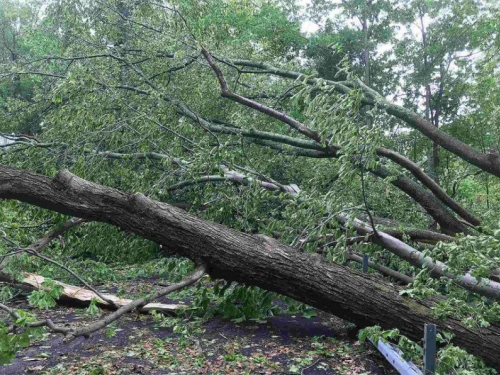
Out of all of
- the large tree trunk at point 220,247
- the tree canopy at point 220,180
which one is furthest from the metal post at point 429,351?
the large tree trunk at point 220,247

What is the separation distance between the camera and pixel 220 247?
12.8 feet

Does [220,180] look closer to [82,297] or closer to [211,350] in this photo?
[211,350]

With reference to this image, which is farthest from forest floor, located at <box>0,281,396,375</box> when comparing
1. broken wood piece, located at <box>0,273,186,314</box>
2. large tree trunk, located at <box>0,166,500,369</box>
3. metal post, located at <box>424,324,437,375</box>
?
metal post, located at <box>424,324,437,375</box>

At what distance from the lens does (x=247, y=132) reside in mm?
5609

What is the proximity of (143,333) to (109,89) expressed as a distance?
2751 millimetres

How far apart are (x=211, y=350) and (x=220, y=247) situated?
2.98ft

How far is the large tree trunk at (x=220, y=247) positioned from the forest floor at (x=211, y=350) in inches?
16.0

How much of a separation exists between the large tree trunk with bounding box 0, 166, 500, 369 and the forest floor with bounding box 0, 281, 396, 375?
41 centimetres

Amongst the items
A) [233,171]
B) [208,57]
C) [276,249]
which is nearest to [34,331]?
[276,249]

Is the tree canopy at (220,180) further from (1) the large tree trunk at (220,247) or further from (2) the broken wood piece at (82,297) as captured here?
(2) the broken wood piece at (82,297)

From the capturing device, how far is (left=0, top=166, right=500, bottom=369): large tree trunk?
149 inches

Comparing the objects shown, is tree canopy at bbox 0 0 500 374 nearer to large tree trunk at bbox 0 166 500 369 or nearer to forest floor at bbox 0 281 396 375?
large tree trunk at bbox 0 166 500 369

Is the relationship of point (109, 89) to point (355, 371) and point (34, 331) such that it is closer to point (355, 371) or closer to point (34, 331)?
point (34, 331)

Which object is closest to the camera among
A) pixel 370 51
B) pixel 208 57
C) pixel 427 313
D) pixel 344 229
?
pixel 427 313
